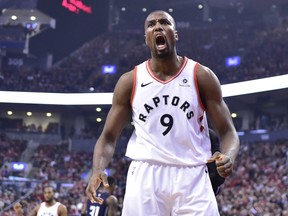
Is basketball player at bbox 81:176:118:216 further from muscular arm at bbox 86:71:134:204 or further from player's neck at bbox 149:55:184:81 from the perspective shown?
player's neck at bbox 149:55:184:81

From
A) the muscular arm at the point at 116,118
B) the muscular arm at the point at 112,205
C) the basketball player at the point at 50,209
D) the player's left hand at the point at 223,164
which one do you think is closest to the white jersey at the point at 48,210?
the basketball player at the point at 50,209

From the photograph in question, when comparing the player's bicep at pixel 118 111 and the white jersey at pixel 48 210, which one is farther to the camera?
the white jersey at pixel 48 210

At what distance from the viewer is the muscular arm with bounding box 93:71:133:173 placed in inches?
148

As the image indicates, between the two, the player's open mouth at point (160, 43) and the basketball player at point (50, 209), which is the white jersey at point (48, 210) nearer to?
the basketball player at point (50, 209)

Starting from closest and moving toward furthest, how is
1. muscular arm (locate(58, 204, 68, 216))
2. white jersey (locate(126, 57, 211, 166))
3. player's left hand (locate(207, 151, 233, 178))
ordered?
player's left hand (locate(207, 151, 233, 178)) < white jersey (locate(126, 57, 211, 166)) < muscular arm (locate(58, 204, 68, 216))

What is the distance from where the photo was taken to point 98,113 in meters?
33.9

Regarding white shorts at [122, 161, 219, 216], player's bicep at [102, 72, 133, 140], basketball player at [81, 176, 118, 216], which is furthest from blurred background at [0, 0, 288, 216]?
white shorts at [122, 161, 219, 216]

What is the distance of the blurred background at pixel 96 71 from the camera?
23.9 metres

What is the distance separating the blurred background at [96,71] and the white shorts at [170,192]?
16746 millimetres

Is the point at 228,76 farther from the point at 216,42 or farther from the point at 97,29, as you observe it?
the point at 97,29

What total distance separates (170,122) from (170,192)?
0.45 metres

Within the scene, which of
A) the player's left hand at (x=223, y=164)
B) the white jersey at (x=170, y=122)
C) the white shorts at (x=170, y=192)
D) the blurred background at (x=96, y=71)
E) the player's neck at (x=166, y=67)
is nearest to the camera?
the player's left hand at (x=223, y=164)

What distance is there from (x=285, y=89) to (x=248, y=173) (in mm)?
6196

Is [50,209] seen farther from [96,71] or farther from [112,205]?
[96,71]
